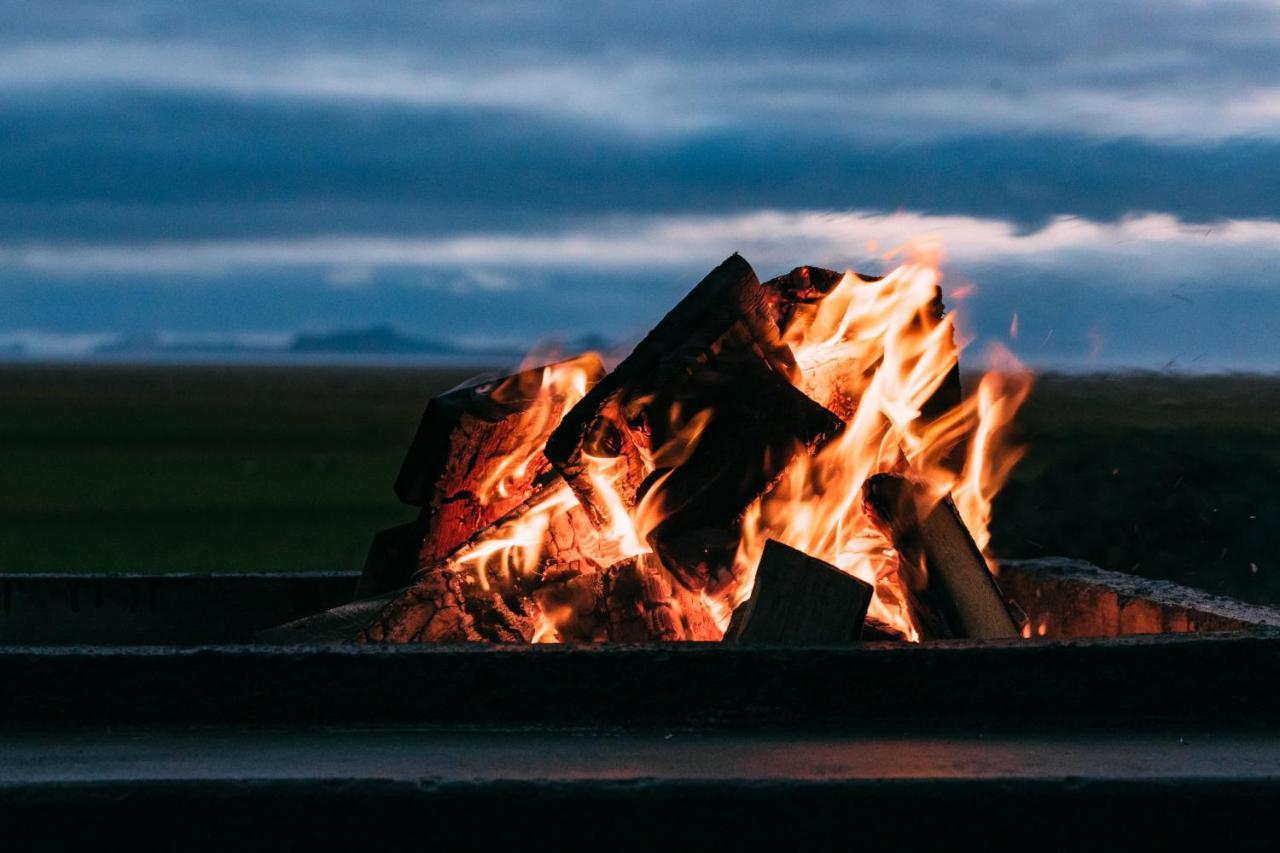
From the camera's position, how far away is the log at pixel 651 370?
437 centimetres

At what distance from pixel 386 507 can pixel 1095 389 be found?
11.7 metres

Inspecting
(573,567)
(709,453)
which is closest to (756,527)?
(709,453)

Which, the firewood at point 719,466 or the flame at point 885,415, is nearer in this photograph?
the firewood at point 719,466

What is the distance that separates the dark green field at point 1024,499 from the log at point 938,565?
1.12 metres

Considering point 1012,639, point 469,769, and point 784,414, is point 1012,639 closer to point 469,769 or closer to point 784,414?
point 784,414

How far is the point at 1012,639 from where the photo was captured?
12.6ft

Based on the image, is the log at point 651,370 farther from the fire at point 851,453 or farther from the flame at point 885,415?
the flame at point 885,415

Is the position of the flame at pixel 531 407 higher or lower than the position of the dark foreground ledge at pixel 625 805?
higher

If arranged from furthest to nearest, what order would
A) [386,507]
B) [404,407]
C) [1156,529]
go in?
[404,407], [386,507], [1156,529]

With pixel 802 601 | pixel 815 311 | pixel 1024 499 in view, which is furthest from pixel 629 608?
pixel 1024 499

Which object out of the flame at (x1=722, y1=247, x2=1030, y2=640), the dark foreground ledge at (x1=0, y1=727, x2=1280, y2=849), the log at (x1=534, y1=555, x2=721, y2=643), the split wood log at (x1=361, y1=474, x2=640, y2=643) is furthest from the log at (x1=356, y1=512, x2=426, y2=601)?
the dark foreground ledge at (x1=0, y1=727, x2=1280, y2=849)

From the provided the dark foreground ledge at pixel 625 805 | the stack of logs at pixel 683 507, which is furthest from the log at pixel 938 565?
the dark foreground ledge at pixel 625 805

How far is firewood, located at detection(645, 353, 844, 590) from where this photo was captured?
4.37 meters

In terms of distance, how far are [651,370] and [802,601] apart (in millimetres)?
784
